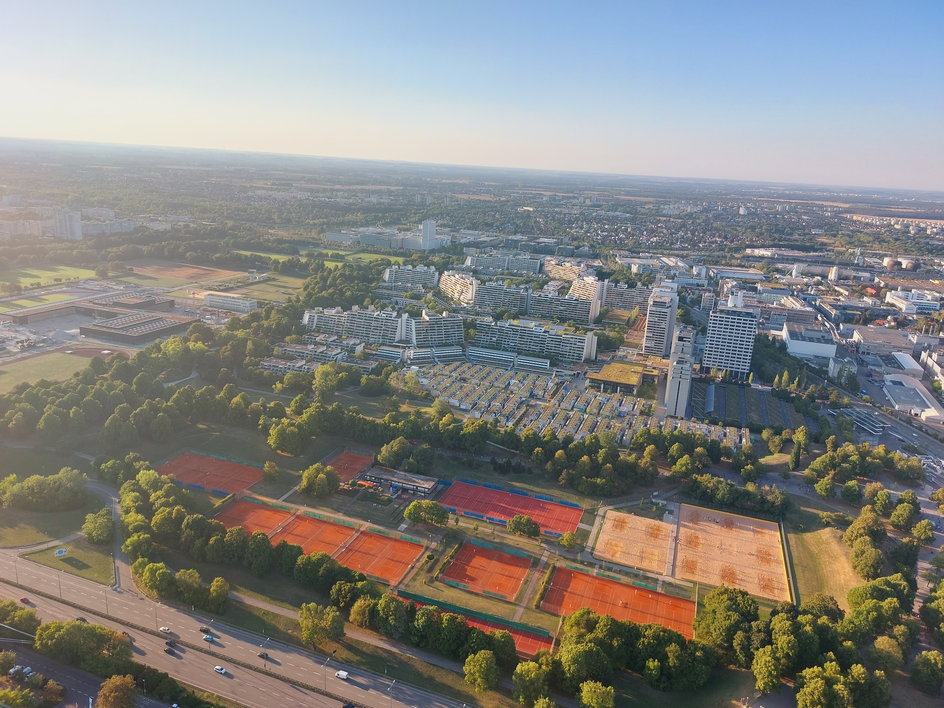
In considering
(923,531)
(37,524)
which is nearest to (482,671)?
(37,524)

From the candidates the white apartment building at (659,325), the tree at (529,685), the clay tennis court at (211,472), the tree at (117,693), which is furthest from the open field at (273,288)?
the tree at (529,685)

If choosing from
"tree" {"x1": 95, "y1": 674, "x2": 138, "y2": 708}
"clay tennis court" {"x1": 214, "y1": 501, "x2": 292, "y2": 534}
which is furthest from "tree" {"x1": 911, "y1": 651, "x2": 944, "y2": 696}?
"clay tennis court" {"x1": 214, "y1": 501, "x2": 292, "y2": 534}

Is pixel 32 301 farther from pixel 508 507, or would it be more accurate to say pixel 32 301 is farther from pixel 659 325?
pixel 659 325

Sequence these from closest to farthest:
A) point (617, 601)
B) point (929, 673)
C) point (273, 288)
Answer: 1. point (929, 673)
2. point (617, 601)
3. point (273, 288)

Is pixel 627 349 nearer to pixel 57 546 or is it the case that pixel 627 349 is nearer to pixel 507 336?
pixel 507 336

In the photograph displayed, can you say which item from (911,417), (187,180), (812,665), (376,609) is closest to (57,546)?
(376,609)
